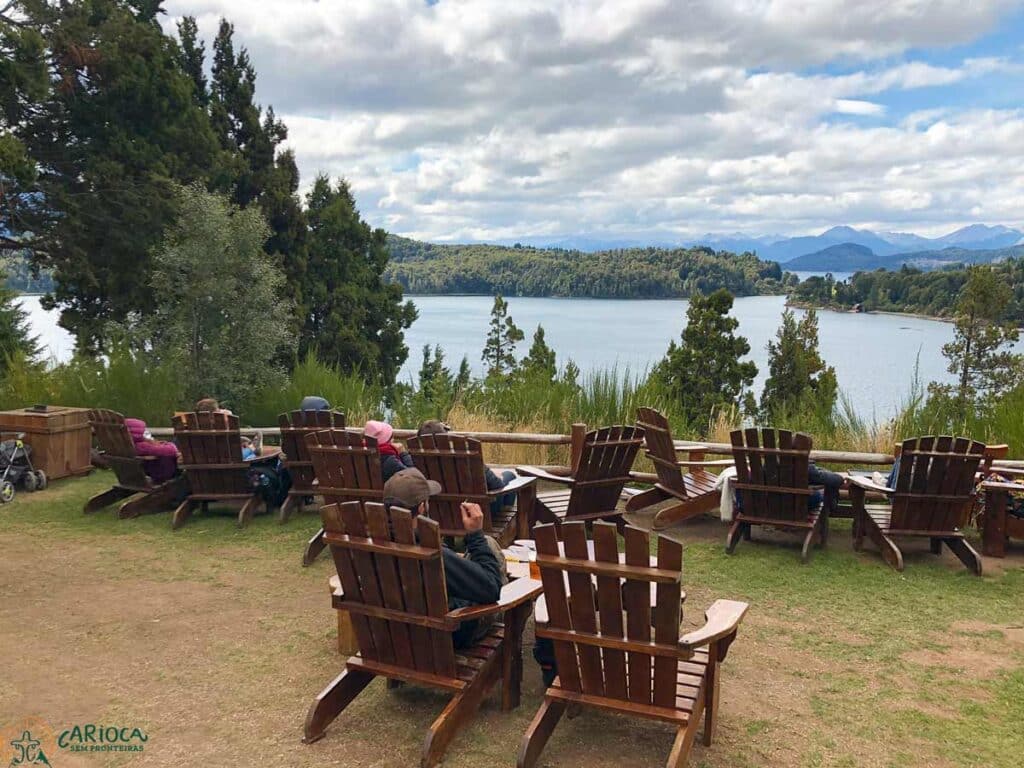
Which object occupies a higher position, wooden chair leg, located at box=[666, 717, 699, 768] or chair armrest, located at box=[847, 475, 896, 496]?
chair armrest, located at box=[847, 475, 896, 496]

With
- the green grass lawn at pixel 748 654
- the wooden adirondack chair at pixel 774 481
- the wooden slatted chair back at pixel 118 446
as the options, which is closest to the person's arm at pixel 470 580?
the green grass lawn at pixel 748 654

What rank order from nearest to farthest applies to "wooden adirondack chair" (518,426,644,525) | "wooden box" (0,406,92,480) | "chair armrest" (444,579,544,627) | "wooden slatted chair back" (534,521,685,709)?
"wooden slatted chair back" (534,521,685,709) < "chair armrest" (444,579,544,627) < "wooden adirondack chair" (518,426,644,525) < "wooden box" (0,406,92,480)

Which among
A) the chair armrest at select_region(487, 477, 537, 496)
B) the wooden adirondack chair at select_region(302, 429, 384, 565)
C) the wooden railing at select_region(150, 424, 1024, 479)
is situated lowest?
the wooden railing at select_region(150, 424, 1024, 479)

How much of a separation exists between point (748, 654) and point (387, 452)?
300cm

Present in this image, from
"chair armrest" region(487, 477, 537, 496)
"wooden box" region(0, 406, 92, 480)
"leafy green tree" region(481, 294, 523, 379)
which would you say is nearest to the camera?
"chair armrest" region(487, 477, 537, 496)

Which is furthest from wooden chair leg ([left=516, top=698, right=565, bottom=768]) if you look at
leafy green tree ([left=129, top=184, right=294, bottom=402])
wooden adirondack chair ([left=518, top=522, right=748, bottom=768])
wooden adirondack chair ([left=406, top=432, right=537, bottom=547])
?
leafy green tree ([left=129, top=184, right=294, bottom=402])

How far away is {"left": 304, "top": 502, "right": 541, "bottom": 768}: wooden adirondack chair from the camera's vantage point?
134 inches

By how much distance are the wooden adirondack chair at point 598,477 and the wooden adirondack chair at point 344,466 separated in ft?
4.50

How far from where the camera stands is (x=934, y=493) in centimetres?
609

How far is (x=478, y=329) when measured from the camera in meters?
49.4

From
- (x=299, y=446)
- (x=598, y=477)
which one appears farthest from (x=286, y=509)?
(x=598, y=477)

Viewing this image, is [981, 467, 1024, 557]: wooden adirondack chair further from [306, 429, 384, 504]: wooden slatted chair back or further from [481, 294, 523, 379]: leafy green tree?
[481, 294, 523, 379]: leafy green tree

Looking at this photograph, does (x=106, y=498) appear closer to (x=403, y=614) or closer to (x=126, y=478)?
(x=126, y=478)

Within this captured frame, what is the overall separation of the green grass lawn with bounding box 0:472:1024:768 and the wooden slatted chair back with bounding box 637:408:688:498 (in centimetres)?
40
